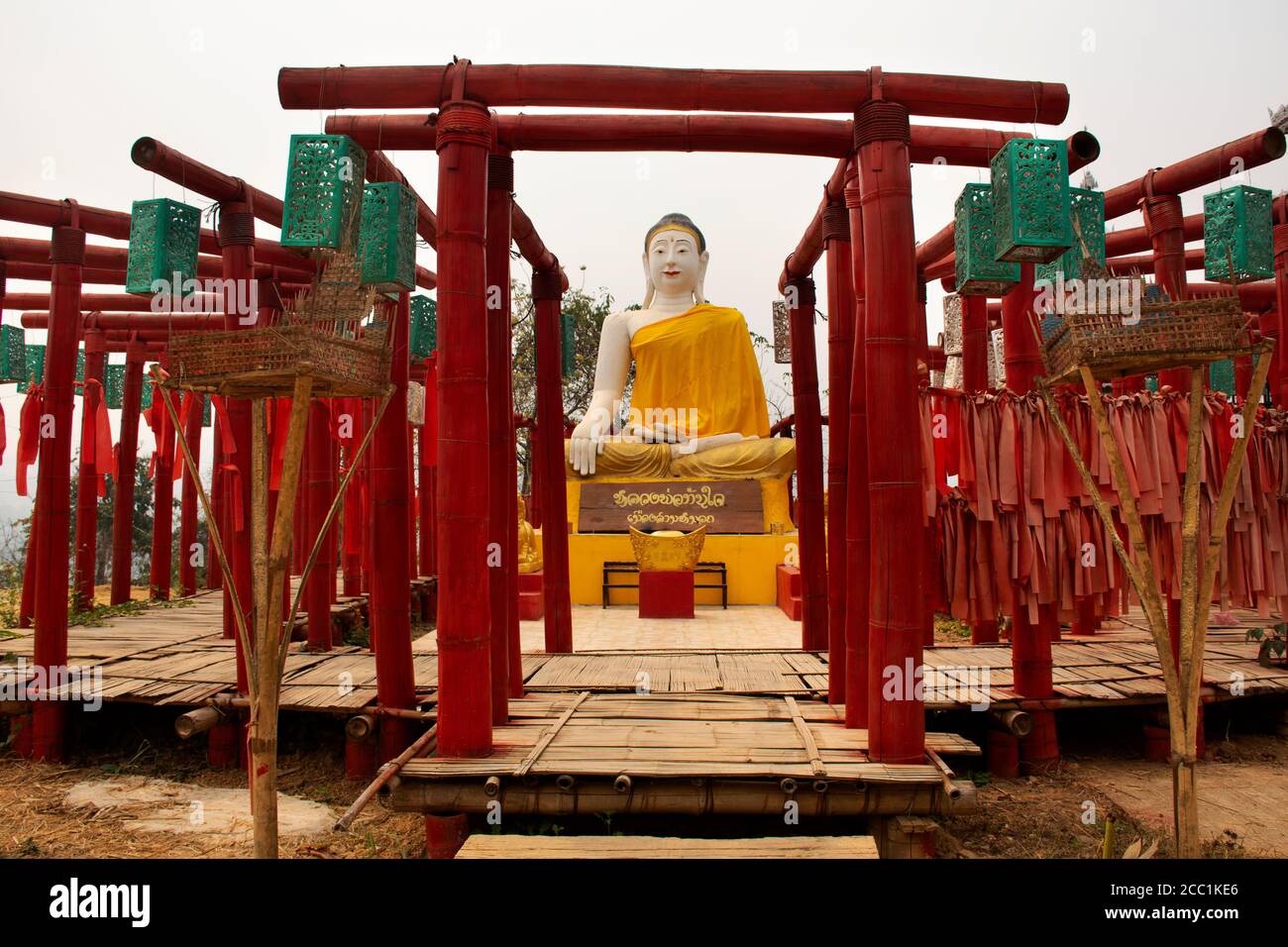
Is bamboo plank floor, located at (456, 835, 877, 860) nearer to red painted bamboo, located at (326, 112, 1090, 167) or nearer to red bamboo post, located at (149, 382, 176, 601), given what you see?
red painted bamboo, located at (326, 112, 1090, 167)

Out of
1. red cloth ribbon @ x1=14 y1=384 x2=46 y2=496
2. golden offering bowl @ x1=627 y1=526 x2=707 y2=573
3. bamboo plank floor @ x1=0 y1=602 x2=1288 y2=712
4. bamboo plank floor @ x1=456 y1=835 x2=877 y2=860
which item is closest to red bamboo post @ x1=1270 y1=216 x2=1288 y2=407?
bamboo plank floor @ x1=0 y1=602 x2=1288 y2=712

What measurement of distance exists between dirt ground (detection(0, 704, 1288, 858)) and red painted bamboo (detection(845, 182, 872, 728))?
2.47ft

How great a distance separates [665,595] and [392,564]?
449cm

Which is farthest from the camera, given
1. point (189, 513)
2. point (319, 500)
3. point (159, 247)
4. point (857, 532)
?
point (189, 513)

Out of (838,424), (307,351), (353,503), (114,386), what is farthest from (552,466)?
(114,386)

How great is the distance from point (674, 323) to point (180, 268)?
30.2 feet

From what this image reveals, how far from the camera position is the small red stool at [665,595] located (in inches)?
376

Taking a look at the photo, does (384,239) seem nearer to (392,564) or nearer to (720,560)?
(392,564)

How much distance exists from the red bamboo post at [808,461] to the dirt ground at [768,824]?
69.0 inches

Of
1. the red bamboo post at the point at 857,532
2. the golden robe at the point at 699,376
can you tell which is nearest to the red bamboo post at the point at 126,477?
the golden robe at the point at 699,376

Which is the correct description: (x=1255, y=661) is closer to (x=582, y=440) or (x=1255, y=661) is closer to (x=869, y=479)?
(x=869, y=479)

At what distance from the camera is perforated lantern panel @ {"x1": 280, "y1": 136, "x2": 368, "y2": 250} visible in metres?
3.99

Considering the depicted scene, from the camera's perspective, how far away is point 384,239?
15.2ft
